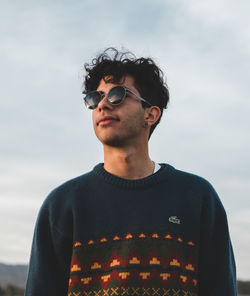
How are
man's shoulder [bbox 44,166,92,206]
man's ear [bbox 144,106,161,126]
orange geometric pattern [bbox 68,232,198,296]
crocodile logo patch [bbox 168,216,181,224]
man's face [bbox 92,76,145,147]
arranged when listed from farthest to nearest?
man's ear [bbox 144,106,161,126], man's shoulder [bbox 44,166,92,206], man's face [bbox 92,76,145,147], crocodile logo patch [bbox 168,216,181,224], orange geometric pattern [bbox 68,232,198,296]

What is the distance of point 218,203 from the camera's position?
15.8ft

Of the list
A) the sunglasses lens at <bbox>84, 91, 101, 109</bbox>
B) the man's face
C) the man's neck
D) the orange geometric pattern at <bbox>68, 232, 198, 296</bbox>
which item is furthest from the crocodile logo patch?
the sunglasses lens at <bbox>84, 91, 101, 109</bbox>

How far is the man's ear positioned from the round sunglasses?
8cm

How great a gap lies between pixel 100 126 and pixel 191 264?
163cm

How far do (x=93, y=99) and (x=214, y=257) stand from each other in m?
2.05

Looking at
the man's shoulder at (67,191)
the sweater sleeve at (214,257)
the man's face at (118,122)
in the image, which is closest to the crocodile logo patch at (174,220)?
the sweater sleeve at (214,257)

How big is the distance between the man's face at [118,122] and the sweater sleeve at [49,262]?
0.95m

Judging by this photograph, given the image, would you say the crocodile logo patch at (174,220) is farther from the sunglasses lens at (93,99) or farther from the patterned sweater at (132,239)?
the sunglasses lens at (93,99)

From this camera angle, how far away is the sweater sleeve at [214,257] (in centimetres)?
455

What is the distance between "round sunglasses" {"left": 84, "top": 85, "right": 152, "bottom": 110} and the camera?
15.2ft

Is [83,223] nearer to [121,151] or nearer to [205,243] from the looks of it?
[121,151]

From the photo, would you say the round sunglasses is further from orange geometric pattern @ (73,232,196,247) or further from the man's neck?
orange geometric pattern @ (73,232,196,247)

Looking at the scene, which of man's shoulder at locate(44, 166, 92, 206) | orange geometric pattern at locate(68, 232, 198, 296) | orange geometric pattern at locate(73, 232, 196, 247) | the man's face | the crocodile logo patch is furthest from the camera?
man's shoulder at locate(44, 166, 92, 206)

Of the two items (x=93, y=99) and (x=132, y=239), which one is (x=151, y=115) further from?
(x=132, y=239)
